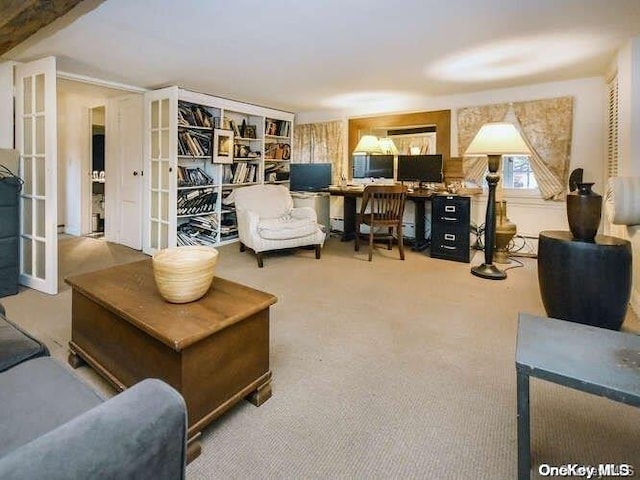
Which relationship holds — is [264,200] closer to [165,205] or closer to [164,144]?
[165,205]

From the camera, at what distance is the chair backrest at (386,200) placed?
4.11m

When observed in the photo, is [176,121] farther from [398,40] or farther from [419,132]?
[419,132]

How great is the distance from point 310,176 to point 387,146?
1.18 metres

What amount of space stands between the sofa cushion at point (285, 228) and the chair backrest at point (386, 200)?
0.63 m

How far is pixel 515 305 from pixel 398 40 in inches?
85.0

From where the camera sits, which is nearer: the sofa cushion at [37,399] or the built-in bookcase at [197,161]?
the sofa cushion at [37,399]

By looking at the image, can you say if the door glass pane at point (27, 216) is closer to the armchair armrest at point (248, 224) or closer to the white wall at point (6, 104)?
the white wall at point (6, 104)

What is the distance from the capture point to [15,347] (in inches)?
48.6

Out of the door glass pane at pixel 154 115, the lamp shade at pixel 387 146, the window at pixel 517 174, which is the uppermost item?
the door glass pane at pixel 154 115

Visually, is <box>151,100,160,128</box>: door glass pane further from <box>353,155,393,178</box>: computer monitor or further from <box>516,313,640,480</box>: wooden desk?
<box>516,313,640,480</box>: wooden desk

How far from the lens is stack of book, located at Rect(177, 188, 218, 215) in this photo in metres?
4.56

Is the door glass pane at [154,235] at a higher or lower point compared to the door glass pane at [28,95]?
lower

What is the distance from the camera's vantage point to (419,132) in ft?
16.6

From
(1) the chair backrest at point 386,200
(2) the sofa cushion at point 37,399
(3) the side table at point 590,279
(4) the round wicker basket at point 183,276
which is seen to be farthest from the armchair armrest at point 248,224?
(2) the sofa cushion at point 37,399
